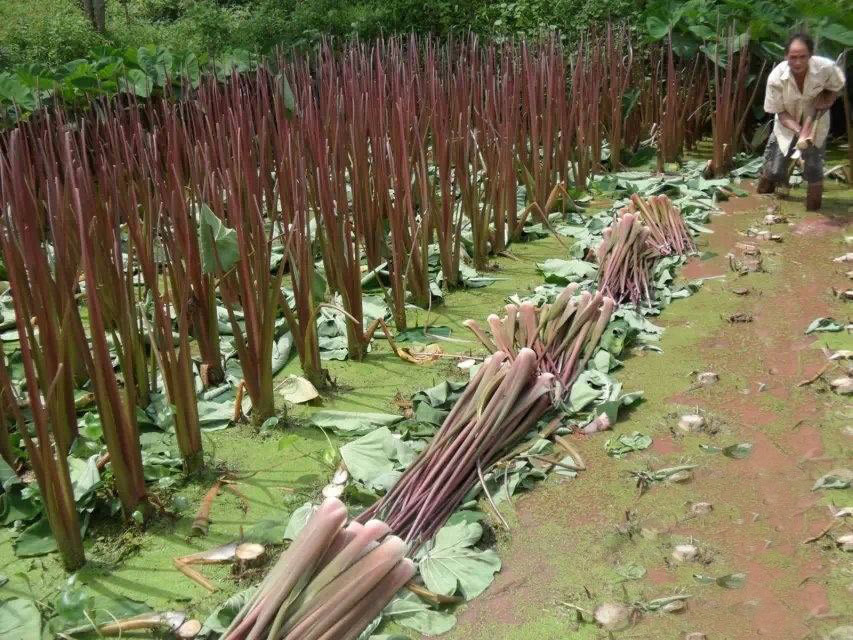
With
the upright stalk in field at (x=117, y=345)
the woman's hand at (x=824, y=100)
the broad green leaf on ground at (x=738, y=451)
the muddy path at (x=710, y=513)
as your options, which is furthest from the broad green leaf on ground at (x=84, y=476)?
the woman's hand at (x=824, y=100)

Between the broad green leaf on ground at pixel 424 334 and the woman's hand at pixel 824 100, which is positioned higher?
the woman's hand at pixel 824 100

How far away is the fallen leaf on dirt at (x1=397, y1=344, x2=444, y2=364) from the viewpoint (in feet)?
8.44

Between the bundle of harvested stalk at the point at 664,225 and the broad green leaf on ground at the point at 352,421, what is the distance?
62.9 inches

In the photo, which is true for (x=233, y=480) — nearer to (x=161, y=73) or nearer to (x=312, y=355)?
(x=312, y=355)

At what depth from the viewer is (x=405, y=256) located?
2.95 meters

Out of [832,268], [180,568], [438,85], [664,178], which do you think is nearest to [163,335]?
[180,568]

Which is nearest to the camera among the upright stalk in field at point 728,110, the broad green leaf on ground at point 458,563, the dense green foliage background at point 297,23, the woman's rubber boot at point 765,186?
the broad green leaf on ground at point 458,563

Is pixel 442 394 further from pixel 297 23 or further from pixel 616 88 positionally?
pixel 297 23

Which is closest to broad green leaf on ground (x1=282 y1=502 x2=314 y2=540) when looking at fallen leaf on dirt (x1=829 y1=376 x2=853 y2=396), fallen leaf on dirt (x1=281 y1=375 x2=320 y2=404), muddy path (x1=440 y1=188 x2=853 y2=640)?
muddy path (x1=440 y1=188 x2=853 y2=640)

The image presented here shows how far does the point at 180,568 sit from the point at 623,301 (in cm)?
182

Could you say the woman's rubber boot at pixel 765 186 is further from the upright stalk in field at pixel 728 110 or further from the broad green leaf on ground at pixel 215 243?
the broad green leaf on ground at pixel 215 243

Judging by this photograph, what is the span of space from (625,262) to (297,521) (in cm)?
170

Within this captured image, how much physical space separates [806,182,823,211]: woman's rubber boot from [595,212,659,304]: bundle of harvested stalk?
131 cm

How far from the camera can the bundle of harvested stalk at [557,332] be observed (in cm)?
233
